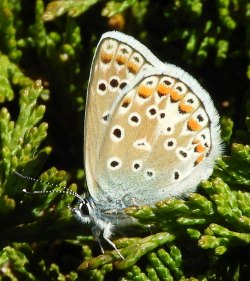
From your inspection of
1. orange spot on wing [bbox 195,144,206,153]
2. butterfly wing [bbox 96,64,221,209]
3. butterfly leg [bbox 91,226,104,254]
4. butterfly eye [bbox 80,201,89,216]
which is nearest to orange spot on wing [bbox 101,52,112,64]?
butterfly wing [bbox 96,64,221,209]

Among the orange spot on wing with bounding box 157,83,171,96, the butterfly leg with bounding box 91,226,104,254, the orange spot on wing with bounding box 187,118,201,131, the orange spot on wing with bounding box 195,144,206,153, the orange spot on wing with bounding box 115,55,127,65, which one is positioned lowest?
the butterfly leg with bounding box 91,226,104,254

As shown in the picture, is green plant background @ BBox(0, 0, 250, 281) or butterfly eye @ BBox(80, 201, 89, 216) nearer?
green plant background @ BBox(0, 0, 250, 281)

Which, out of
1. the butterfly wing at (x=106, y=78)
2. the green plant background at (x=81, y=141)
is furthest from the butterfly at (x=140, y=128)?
the green plant background at (x=81, y=141)

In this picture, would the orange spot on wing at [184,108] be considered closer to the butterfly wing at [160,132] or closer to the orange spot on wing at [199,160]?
the butterfly wing at [160,132]

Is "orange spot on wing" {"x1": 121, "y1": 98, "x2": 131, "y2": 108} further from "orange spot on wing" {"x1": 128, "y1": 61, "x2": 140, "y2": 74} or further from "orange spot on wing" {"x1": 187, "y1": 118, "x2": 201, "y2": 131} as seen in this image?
"orange spot on wing" {"x1": 187, "y1": 118, "x2": 201, "y2": 131}

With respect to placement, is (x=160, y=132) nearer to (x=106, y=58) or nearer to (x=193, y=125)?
(x=193, y=125)

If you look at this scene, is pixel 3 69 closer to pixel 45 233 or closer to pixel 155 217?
pixel 45 233

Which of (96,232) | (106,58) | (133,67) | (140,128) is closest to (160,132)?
(140,128)
